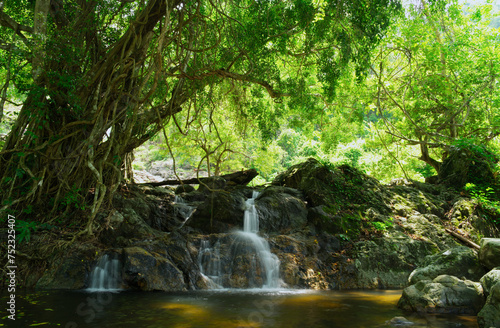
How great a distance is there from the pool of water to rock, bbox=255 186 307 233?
105 inches

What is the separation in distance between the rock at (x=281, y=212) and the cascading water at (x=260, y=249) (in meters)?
0.21

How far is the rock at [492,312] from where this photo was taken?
3.37m

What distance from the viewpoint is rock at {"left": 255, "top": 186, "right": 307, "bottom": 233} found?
26.8 feet

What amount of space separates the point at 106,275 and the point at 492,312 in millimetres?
5680

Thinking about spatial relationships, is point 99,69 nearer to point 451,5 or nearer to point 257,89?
point 257,89

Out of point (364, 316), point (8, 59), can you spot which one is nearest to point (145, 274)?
point (364, 316)

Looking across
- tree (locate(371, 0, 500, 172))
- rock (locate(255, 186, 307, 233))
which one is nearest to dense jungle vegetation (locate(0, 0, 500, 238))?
rock (locate(255, 186, 307, 233))

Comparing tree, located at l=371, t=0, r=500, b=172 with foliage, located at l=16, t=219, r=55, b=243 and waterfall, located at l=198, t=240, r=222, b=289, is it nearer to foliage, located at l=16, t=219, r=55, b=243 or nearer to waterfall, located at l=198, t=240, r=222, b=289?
waterfall, located at l=198, t=240, r=222, b=289

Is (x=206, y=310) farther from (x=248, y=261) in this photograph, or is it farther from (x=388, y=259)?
(x=388, y=259)

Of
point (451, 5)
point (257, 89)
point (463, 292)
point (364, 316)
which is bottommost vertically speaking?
point (364, 316)

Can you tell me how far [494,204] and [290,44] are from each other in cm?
704

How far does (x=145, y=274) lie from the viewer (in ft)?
18.6

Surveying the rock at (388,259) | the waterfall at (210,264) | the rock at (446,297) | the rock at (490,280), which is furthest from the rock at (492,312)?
the waterfall at (210,264)

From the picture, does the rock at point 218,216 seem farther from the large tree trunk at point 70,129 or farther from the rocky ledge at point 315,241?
the large tree trunk at point 70,129
